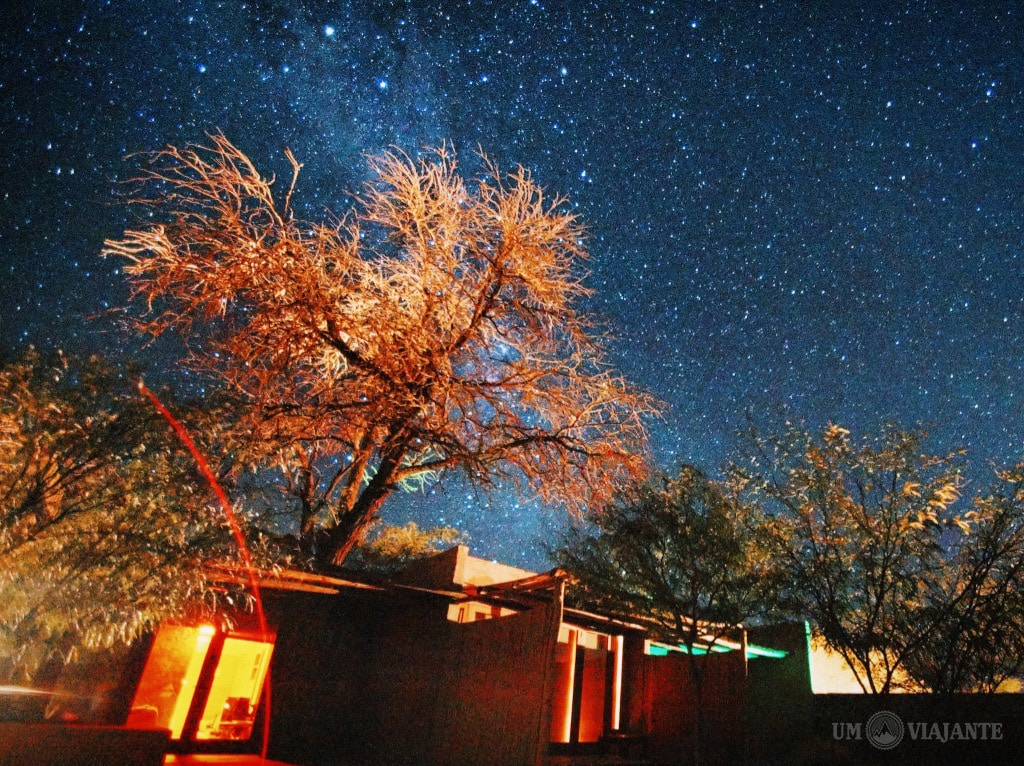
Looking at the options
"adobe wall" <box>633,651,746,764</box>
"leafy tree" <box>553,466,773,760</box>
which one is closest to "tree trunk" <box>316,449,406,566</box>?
"leafy tree" <box>553,466,773,760</box>

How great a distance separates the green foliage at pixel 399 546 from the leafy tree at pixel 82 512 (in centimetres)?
1231

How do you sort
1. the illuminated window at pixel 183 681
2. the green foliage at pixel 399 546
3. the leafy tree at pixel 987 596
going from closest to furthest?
the leafy tree at pixel 987 596 → the illuminated window at pixel 183 681 → the green foliage at pixel 399 546

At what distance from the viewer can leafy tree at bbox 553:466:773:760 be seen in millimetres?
10766

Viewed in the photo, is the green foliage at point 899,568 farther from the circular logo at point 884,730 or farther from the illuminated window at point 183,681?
the illuminated window at point 183,681

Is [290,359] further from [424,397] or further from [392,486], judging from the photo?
[392,486]

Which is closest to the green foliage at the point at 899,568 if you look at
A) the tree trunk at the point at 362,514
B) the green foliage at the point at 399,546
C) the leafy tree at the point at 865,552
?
the leafy tree at the point at 865,552

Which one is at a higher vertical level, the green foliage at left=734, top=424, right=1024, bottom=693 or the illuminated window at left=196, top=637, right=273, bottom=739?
the green foliage at left=734, top=424, right=1024, bottom=693

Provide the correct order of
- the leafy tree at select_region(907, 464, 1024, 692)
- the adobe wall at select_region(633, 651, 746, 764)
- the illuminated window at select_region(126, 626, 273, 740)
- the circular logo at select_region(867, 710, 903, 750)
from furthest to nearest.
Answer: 1. the adobe wall at select_region(633, 651, 746, 764)
2. the circular logo at select_region(867, 710, 903, 750)
3. the illuminated window at select_region(126, 626, 273, 740)
4. the leafy tree at select_region(907, 464, 1024, 692)

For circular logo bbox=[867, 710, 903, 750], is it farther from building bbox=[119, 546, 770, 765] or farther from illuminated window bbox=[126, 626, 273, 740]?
illuminated window bbox=[126, 626, 273, 740]

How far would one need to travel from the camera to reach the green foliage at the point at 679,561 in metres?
10.8

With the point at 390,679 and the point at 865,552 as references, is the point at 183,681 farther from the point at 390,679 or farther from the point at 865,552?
the point at 865,552

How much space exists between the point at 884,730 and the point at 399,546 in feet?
47.5

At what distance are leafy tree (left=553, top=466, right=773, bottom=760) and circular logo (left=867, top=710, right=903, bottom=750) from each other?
3.50 metres

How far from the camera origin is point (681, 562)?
11195mm
